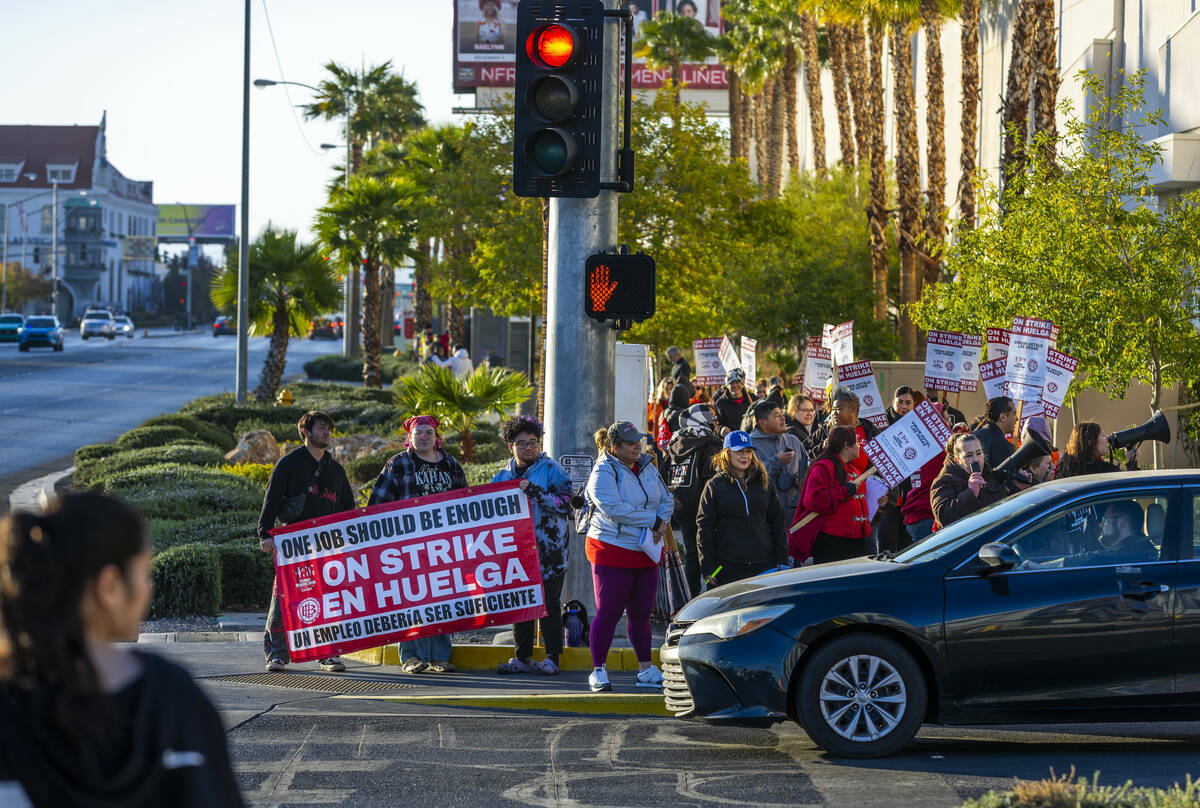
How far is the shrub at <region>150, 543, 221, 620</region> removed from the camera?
40.4ft

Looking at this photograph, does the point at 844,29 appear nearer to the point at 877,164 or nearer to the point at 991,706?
the point at 877,164

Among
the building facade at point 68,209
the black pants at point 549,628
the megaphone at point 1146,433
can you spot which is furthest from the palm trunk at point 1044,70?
the building facade at point 68,209

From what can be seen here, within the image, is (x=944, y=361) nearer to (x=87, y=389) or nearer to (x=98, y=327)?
(x=87, y=389)

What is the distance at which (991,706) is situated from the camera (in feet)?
23.8

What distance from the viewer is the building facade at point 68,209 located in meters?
132

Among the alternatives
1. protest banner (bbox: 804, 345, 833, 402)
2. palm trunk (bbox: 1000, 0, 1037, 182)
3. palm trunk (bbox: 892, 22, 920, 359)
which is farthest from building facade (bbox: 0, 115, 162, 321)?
protest banner (bbox: 804, 345, 833, 402)

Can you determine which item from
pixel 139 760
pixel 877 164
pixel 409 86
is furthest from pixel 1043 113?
pixel 409 86

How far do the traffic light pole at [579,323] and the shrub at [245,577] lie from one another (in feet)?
12.4

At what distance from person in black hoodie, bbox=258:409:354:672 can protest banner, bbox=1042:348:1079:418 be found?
24.1 feet

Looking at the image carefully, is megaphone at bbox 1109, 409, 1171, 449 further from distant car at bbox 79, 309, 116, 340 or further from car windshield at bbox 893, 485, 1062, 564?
distant car at bbox 79, 309, 116, 340

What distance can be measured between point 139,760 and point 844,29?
36.4 m

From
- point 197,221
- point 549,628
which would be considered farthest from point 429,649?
point 197,221

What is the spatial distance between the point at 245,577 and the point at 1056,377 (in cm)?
784

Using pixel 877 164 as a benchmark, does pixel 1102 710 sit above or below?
below
